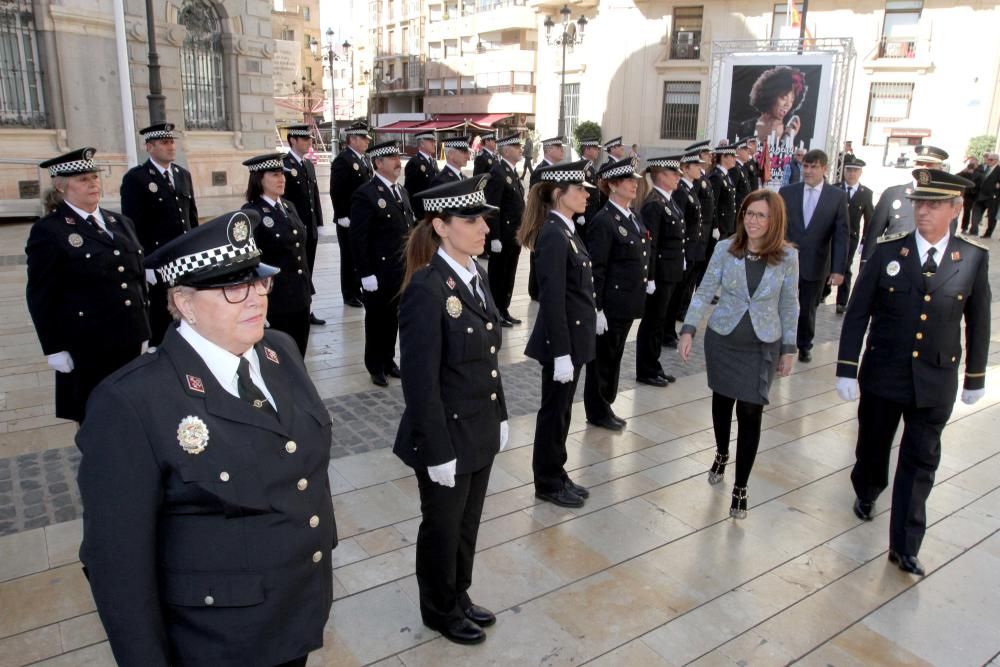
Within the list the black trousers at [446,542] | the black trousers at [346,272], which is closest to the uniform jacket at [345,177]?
the black trousers at [346,272]

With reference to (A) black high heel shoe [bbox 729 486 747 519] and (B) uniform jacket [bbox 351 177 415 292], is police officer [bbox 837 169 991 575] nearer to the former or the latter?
(A) black high heel shoe [bbox 729 486 747 519]

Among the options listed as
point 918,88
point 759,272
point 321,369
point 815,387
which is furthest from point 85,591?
point 918,88

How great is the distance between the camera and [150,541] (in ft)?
5.88

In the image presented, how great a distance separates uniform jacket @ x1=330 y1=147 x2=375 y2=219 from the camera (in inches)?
383

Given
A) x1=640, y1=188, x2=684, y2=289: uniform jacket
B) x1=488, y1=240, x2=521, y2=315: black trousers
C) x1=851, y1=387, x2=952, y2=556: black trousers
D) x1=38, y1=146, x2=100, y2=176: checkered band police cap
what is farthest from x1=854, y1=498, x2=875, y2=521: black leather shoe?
x1=38, y1=146, x2=100, y2=176: checkered band police cap

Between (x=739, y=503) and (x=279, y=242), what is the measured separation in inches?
160

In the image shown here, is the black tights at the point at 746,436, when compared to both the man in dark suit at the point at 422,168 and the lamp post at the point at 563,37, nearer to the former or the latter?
the man in dark suit at the point at 422,168

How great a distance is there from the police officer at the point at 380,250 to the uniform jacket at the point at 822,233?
4093mm

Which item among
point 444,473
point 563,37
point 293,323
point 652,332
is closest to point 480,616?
point 444,473

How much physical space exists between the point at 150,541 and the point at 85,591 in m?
2.40

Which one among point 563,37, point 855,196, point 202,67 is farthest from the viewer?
point 563,37

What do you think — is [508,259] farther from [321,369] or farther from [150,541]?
[150,541]

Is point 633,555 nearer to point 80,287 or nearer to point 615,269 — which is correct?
point 615,269

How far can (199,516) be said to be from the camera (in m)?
1.91
